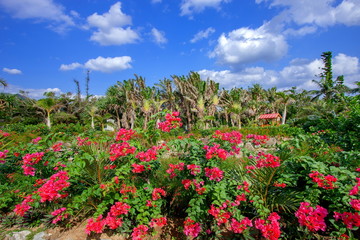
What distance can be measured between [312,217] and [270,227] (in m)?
0.44

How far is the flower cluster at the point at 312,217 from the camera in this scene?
212cm

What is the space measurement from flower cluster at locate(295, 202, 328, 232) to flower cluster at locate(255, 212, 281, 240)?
25 cm

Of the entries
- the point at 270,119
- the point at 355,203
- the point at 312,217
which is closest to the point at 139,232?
the point at 312,217

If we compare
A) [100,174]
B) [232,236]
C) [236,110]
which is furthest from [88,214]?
[236,110]

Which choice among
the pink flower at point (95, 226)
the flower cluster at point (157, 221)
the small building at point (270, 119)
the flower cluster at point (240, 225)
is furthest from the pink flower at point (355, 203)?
the small building at point (270, 119)

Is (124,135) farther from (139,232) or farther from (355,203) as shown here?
(355,203)

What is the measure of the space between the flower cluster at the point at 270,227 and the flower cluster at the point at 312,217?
253mm

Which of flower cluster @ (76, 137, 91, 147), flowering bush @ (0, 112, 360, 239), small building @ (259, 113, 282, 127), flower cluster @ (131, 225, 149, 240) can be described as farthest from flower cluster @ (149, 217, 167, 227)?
small building @ (259, 113, 282, 127)

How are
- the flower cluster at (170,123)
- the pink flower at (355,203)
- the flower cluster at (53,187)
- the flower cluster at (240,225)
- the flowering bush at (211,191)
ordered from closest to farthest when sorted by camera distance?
the pink flower at (355,203) < the flowering bush at (211,191) < the flower cluster at (240,225) < the flower cluster at (53,187) < the flower cluster at (170,123)

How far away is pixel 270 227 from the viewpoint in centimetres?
226

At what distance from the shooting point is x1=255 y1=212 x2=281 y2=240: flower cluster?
2.21 meters

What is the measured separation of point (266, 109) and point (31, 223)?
3210 cm

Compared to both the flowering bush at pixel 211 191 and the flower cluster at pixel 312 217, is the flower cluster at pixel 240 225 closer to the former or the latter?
the flowering bush at pixel 211 191

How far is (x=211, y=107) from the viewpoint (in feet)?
80.1
